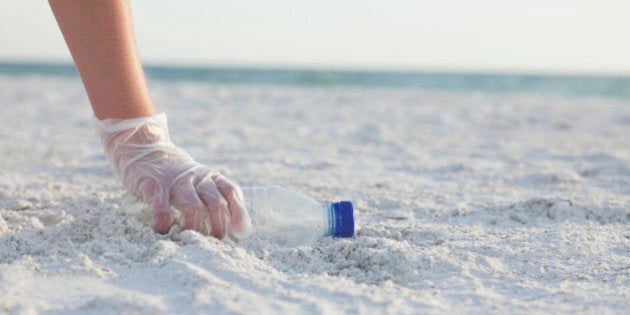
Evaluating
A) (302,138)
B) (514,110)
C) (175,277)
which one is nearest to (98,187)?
(175,277)

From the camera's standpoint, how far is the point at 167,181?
57.7 inches

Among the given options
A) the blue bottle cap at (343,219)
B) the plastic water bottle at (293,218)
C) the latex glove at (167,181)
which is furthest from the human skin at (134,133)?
the blue bottle cap at (343,219)

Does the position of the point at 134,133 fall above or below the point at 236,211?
above

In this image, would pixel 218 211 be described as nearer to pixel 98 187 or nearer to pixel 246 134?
pixel 98 187

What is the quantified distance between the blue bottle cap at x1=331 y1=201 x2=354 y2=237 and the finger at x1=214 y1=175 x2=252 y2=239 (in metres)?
0.20

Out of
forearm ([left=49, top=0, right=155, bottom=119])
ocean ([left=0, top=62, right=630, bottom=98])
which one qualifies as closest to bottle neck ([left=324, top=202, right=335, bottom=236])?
forearm ([left=49, top=0, right=155, bottom=119])

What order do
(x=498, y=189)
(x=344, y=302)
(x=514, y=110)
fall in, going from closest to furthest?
1. (x=344, y=302)
2. (x=498, y=189)
3. (x=514, y=110)

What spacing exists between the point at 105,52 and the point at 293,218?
0.60 m

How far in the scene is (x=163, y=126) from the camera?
62.1 inches

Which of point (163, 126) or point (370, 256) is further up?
point (163, 126)

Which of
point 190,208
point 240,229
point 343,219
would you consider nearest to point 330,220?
point 343,219

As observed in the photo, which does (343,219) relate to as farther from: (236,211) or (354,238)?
(236,211)

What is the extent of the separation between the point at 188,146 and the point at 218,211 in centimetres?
189

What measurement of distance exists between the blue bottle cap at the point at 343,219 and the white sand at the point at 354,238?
4 centimetres
